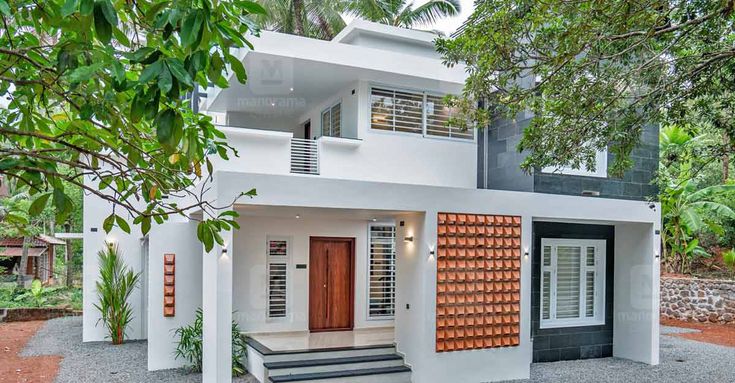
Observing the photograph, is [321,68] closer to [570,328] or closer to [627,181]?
[627,181]

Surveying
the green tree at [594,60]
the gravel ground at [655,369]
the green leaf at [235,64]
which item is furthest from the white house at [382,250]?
the green leaf at [235,64]

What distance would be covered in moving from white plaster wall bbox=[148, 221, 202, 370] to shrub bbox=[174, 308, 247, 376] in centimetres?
22

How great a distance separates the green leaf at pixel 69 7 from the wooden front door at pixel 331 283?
1206 centimetres

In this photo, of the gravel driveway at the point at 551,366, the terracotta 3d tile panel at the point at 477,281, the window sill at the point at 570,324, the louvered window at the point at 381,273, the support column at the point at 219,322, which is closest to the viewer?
the support column at the point at 219,322

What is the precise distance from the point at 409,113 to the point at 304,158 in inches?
105

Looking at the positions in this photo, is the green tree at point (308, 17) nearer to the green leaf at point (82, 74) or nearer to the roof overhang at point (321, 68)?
the roof overhang at point (321, 68)

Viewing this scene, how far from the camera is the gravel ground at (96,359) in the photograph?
10.6m

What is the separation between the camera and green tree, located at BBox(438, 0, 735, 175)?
23.3 feet

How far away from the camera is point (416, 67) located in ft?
40.8

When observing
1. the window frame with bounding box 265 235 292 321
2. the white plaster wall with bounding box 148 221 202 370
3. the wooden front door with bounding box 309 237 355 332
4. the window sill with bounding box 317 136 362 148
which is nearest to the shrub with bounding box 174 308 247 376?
the white plaster wall with bounding box 148 221 202 370

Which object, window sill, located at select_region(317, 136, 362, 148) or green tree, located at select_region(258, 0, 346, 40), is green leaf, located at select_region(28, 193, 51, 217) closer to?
window sill, located at select_region(317, 136, 362, 148)

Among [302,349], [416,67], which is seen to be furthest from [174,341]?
[416,67]

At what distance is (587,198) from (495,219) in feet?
7.74

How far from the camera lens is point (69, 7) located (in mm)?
1917
